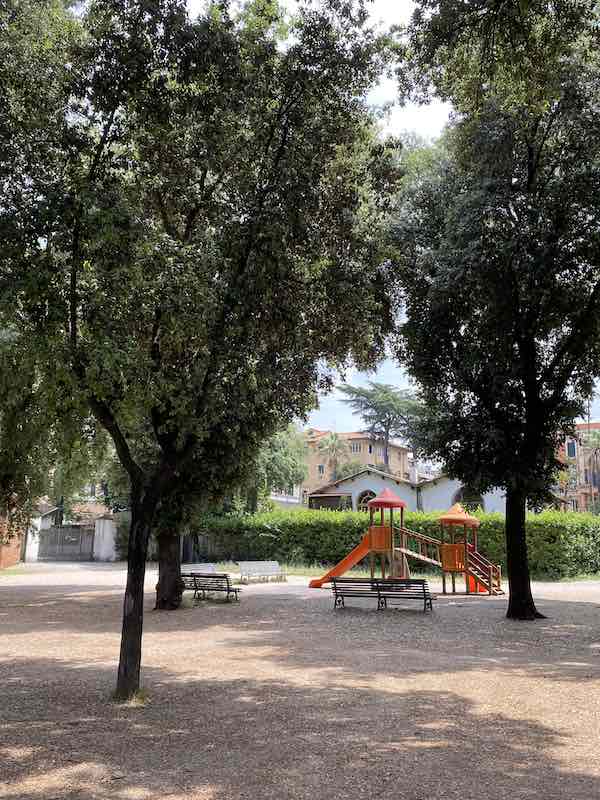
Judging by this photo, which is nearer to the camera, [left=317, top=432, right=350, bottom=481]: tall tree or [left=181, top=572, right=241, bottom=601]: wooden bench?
[left=181, top=572, right=241, bottom=601]: wooden bench

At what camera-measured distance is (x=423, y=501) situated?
4700cm

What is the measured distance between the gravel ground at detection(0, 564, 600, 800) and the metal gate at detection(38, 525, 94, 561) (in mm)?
34556

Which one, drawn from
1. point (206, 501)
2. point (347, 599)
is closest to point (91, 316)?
point (206, 501)

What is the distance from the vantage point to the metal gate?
48.1 meters

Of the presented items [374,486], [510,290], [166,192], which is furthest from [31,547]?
[166,192]

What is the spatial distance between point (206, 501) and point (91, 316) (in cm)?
995

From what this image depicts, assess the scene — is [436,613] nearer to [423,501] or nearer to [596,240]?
[596,240]

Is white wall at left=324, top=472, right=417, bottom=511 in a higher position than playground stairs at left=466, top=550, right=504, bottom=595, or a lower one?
higher

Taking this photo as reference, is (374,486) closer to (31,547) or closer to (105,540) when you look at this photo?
(105,540)

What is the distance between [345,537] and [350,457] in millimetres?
57835

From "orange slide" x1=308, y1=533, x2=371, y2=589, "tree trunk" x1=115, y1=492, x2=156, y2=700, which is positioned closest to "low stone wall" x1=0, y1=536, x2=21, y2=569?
"orange slide" x1=308, y1=533, x2=371, y2=589

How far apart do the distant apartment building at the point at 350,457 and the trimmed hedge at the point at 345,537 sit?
168 feet

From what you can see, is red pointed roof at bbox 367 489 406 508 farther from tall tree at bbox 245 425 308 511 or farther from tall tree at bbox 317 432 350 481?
tall tree at bbox 317 432 350 481

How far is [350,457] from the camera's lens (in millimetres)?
90812
